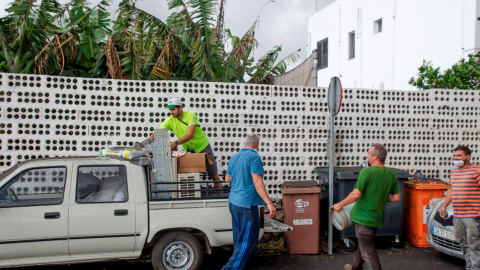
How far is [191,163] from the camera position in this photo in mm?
6500

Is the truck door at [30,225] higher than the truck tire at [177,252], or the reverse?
the truck door at [30,225]

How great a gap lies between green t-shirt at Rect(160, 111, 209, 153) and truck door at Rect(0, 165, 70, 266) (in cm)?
221

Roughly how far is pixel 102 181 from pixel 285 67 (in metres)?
7.41

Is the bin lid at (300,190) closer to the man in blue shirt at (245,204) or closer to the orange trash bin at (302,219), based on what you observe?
the orange trash bin at (302,219)

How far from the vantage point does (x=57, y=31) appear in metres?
8.80

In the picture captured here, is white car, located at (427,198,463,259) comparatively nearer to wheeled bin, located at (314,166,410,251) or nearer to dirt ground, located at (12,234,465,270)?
dirt ground, located at (12,234,465,270)

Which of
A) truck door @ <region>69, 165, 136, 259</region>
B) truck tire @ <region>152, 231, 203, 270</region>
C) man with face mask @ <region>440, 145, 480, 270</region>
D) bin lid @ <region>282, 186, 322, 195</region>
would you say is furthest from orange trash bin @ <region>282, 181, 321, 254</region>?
truck door @ <region>69, 165, 136, 259</region>

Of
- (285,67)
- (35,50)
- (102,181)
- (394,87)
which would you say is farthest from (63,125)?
(394,87)

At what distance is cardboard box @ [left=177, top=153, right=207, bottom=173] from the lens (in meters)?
6.46

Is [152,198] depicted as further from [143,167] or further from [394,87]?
[394,87]

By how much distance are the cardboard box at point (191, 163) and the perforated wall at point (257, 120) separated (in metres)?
1.83

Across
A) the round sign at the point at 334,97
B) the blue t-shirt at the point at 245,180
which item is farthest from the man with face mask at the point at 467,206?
the blue t-shirt at the point at 245,180

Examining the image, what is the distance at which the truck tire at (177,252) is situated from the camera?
5547mm

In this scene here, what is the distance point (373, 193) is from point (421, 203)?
269 centimetres
